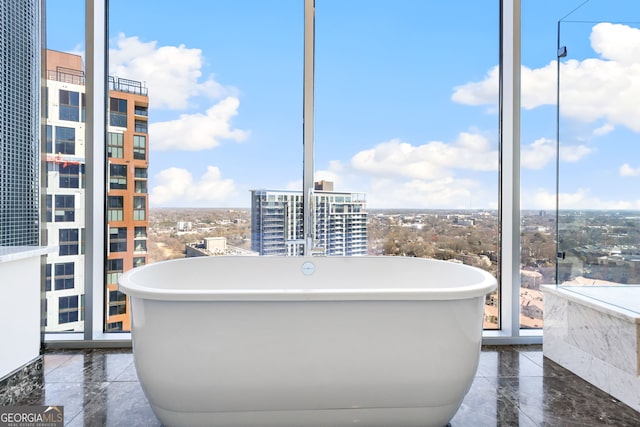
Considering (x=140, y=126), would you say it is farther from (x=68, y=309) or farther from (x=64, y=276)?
(x=68, y=309)

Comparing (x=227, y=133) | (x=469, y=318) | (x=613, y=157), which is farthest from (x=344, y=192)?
(x=613, y=157)

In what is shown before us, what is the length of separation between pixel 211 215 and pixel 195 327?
50.5 inches

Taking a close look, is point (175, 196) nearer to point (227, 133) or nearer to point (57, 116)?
point (227, 133)

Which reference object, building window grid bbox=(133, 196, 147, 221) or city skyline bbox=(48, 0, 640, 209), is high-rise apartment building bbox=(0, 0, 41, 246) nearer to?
city skyline bbox=(48, 0, 640, 209)

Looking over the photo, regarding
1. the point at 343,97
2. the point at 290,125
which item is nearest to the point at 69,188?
the point at 290,125

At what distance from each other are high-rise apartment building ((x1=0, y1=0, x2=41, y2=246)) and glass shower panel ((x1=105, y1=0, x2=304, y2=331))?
43 centimetres

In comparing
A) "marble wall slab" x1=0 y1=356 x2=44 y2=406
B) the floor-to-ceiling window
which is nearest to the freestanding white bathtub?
"marble wall slab" x1=0 y1=356 x2=44 y2=406

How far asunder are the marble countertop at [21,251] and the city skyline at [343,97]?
0.66m

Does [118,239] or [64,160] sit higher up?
[64,160]

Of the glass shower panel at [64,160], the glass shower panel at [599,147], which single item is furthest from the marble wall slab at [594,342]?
the glass shower panel at [64,160]
